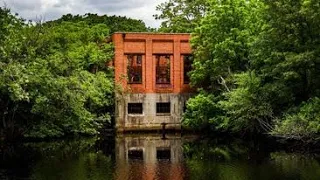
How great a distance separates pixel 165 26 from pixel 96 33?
12.8 m

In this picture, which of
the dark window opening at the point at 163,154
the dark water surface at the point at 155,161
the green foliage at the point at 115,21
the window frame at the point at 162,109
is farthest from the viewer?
the green foliage at the point at 115,21

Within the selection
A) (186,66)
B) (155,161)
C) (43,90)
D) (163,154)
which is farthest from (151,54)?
(155,161)

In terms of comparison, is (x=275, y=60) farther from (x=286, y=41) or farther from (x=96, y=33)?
(x=96, y=33)

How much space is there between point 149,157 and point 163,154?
1.66m

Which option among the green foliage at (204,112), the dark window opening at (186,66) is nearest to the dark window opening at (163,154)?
the green foliage at (204,112)

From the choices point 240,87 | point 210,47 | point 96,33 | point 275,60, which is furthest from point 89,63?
point 275,60

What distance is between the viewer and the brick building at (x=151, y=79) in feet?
163

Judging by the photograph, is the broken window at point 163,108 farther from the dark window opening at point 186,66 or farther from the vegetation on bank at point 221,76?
the vegetation on bank at point 221,76

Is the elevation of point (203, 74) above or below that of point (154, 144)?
above

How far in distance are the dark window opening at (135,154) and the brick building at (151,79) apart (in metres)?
15.1

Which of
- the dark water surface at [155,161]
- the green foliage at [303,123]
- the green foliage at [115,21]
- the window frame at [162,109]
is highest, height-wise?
the green foliage at [115,21]

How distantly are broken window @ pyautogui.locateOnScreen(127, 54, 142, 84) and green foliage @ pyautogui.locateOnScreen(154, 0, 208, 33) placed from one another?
9759 mm

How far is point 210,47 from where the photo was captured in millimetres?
43719

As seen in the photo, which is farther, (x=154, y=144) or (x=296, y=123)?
(x=154, y=144)
